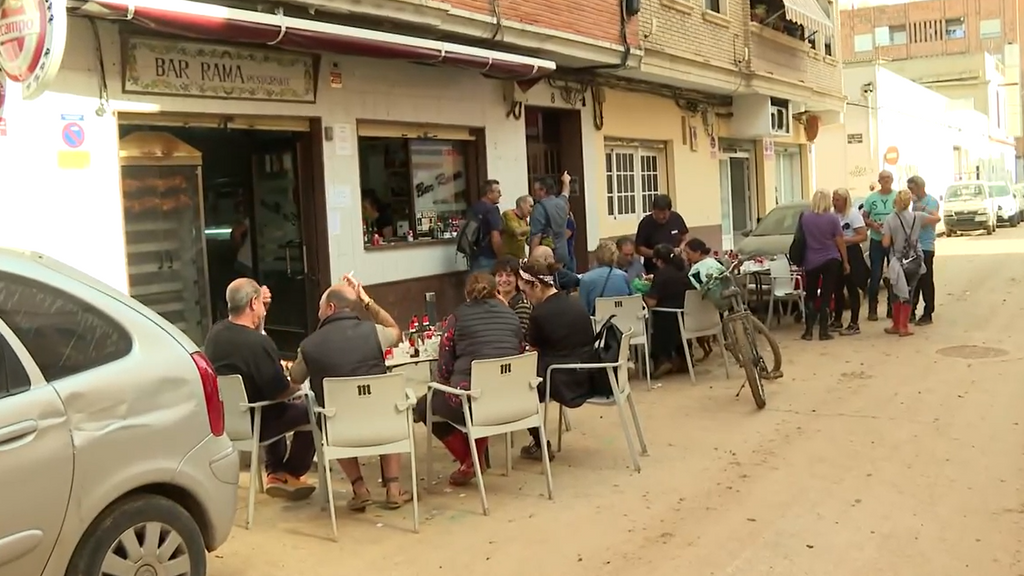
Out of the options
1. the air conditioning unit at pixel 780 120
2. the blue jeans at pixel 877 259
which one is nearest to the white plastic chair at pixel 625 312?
the blue jeans at pixel 877 259

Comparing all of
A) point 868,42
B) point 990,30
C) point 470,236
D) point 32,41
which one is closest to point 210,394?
point 32,41

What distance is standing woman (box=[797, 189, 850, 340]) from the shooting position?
1124 centimetres

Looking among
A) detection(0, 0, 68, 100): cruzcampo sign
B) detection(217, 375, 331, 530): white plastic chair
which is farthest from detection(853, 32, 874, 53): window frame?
detection(217, 375, 331, 530): white plastic chair

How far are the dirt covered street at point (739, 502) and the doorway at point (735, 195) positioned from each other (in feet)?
36.2

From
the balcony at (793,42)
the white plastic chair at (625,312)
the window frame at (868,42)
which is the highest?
the window frame at (868,42)

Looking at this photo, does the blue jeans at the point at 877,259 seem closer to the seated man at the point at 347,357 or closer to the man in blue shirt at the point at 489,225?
the man in blue shirt at the point at 489,225

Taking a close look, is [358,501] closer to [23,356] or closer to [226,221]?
[23,356]

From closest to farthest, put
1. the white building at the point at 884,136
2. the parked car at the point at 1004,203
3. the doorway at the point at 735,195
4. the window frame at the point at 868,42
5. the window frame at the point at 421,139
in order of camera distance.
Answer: the window frame at the point at 421,139 < the doorway at the point at 735,195 < the white building at the point at 884,136 < the parked car at the point at 1004,203 < the window frame at the point at 868,42

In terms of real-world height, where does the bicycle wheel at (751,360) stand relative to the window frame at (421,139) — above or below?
below

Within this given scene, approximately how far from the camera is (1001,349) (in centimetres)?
1058

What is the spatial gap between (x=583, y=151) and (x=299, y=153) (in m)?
5.45

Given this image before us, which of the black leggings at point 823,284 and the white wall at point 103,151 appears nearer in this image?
the white wall at point 103,151

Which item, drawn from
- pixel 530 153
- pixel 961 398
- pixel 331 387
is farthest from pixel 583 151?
pixel 331 387

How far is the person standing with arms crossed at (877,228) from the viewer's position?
12.5 m
